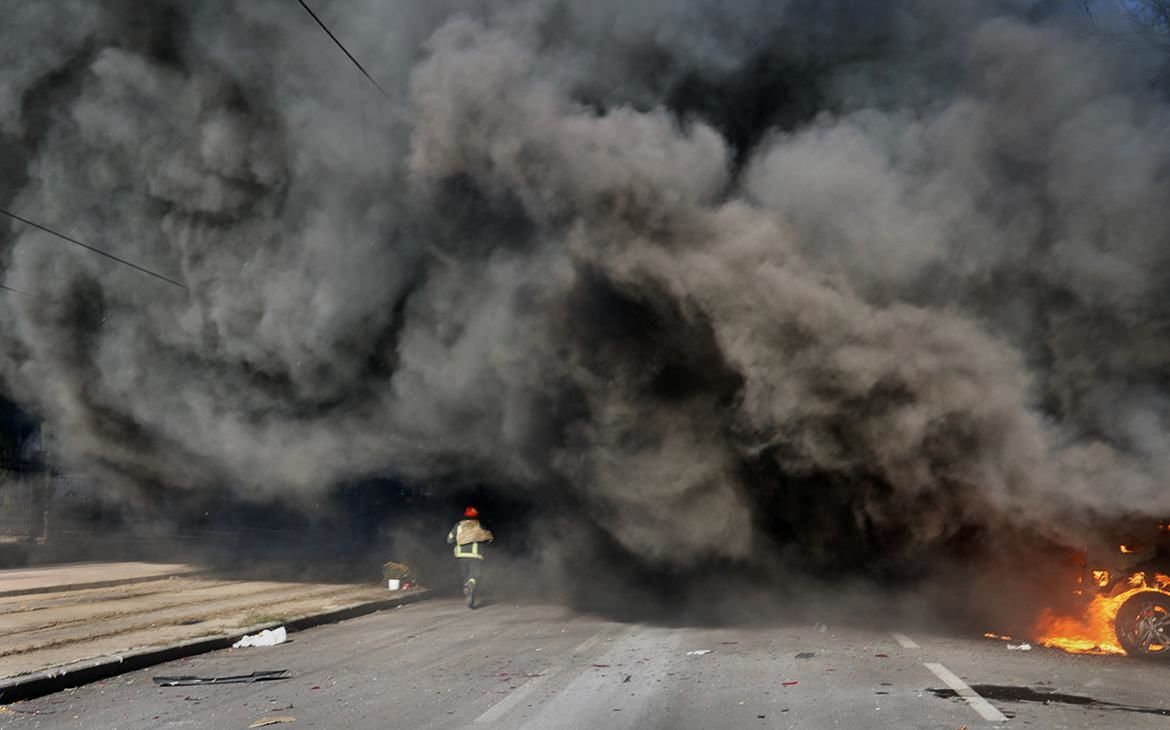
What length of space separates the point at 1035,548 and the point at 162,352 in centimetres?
1461

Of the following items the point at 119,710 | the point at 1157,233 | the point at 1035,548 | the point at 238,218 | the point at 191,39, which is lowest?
the point at 119,710

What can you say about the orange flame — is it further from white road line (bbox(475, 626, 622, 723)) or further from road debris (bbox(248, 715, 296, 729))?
road debris (bbox(248, 715, 296, 729))

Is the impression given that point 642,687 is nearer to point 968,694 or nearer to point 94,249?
point 968,694

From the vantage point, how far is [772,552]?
47.0 ft

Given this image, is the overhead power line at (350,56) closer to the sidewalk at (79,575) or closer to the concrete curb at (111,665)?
the concrete curb at (111,665)

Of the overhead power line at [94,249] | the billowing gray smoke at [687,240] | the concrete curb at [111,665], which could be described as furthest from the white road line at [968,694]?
the overhead power line at [94,249]

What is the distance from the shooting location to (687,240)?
13.0 metres

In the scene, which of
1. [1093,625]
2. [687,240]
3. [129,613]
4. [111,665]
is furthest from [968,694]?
[129,613]

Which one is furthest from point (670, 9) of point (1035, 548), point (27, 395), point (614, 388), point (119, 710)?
point (27, 395)

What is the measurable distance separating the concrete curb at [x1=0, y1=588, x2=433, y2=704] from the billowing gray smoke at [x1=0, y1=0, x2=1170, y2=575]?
15.2 ft

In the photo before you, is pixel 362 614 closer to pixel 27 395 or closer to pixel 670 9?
pixel 670 9

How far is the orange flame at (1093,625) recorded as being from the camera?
32.2 feet

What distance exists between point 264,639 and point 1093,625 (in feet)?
27.8

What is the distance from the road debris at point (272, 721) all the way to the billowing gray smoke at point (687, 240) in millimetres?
6774
